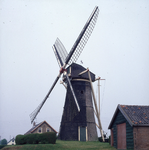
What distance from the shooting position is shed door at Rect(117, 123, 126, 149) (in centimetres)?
1644

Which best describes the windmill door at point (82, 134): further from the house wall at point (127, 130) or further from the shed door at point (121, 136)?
the shed door at point (121, 136)

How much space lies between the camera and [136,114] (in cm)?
1627

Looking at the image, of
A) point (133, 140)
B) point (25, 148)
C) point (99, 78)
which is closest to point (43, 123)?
point (99, 78)

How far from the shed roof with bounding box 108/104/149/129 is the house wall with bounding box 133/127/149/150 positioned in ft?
1.32

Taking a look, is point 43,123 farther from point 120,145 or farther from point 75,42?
point 120,145

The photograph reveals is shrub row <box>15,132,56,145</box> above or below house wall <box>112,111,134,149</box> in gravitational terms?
below

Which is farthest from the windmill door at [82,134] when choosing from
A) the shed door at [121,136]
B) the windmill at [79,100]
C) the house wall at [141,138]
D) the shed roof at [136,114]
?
the house wall at [141,138]

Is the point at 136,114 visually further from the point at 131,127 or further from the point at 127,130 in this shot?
the point at 131,127

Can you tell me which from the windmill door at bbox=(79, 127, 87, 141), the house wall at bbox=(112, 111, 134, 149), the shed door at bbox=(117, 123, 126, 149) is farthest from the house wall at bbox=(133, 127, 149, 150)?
the windmill door at bbox=(79, 127, 87, 141)

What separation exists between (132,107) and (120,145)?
3.14m

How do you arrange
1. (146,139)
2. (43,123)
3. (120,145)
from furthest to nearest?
(43,123) → (120,145) → (146,139)

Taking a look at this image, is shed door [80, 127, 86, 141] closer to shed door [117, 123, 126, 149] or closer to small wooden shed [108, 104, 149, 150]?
small wooden shed [108, 104, 149, 150]

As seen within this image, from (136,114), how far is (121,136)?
7.40 feet

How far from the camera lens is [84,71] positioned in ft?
88.5
